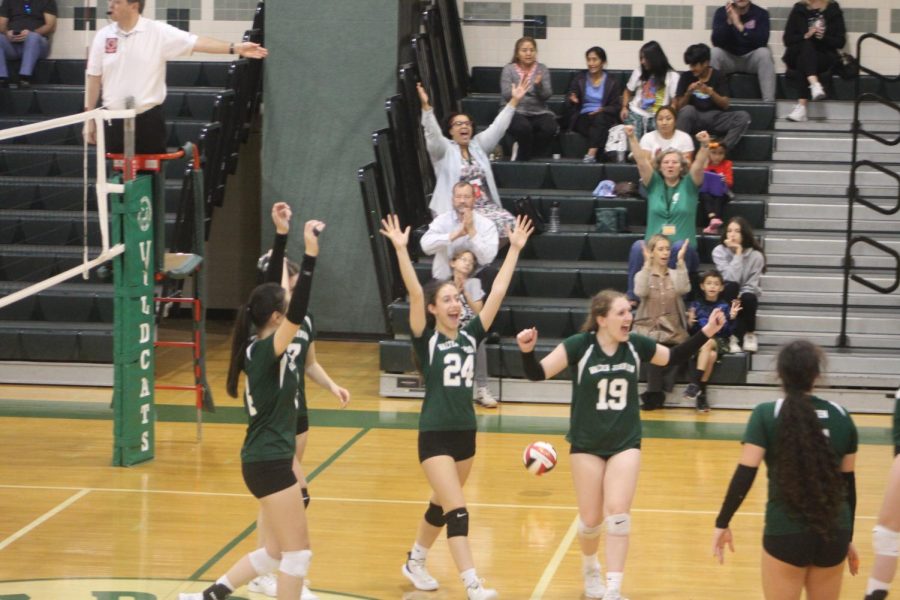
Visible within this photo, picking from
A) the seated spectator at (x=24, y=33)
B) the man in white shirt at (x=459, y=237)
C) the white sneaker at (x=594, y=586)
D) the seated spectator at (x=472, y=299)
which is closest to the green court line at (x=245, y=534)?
the seated spectator at (x=472, y=299)

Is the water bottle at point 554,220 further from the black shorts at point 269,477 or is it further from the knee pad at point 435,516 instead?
the black shorts at point 269,477

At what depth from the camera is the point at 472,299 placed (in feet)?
38.0

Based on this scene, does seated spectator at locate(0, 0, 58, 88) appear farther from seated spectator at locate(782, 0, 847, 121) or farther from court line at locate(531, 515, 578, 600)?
court line at locate(531, 515, 578, 600)

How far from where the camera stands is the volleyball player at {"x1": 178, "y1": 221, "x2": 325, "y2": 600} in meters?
6.24

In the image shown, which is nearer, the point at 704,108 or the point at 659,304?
the point at 659,304

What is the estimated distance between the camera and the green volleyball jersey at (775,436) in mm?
5523

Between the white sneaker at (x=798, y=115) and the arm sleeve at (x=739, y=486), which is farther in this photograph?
the white sneaker at (x=798, y=115)

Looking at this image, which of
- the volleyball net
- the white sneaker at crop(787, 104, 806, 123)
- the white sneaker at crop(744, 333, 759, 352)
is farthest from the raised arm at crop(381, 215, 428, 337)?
the white sneaker at crop(787, 104, 806, 123)

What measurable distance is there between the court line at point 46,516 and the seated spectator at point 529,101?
6482 millimetres

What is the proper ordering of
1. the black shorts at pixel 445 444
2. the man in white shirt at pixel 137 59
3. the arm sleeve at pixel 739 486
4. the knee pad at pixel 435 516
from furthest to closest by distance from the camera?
the man in white shirt at pixel 137 59 → the knee pad at pixel 435 516 → the black shorts at pixel 445 444 → the arm sleeve at pixel 739 486

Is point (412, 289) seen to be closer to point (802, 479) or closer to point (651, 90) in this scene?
point (802, 479)

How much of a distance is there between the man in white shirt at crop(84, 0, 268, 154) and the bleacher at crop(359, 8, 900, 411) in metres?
2.49

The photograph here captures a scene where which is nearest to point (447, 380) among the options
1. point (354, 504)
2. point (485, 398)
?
point (354, 504)

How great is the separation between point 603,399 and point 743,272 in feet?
18.0
